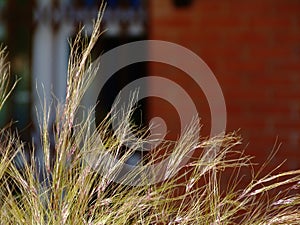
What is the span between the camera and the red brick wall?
15.6ft

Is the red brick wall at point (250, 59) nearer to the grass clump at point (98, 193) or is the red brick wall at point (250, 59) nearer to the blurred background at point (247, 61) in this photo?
the blurred background at point (247, 61)

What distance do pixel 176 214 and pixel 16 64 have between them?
10.2 ft

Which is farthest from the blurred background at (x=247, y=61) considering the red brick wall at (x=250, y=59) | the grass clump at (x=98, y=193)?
the grass clump at (x=98, y=193)

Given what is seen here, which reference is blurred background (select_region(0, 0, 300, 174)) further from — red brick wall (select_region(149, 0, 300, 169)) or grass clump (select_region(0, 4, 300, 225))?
grass clump (select_region(0, 4, 300, 225))

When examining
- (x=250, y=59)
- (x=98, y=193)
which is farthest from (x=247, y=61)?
(x=98, y=193)

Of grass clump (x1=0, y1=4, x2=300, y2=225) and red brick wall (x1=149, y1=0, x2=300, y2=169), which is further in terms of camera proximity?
red brick wall (x1=149, y1=0, x2=300, y2=169)

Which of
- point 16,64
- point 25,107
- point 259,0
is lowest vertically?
point 25,107

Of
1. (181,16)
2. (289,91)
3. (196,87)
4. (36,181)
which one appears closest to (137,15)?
(181,16)

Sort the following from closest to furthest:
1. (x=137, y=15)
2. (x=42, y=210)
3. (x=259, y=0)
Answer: (x=42, y=210)
(x=259, y=0)
(x=137, y=15)

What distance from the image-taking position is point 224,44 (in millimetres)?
4789

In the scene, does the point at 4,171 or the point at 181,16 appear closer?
the point at 4,171

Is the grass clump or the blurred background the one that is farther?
the blurred background

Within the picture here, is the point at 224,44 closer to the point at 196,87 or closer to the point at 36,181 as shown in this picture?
the point at 196,87

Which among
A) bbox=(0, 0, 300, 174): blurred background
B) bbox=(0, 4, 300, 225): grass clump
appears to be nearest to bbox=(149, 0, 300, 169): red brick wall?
bbox=(0, 0, 300, 174): blurred background
